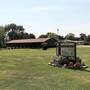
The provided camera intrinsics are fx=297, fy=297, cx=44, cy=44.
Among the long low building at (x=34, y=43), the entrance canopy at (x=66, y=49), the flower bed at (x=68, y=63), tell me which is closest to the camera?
the flower bed at (x=68, y=63)

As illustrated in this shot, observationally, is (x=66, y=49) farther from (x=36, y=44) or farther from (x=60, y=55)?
(x=36, y=44)

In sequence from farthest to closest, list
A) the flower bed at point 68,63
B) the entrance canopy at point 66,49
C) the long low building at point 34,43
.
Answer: the long low building at point 34,43, the entrance canopy at point 66,49, the flower bed at point 68,63

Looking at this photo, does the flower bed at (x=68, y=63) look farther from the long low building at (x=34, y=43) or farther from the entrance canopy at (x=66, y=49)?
the long low building at (x=34, y=43)

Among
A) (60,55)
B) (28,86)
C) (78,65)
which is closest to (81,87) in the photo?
(28,86)

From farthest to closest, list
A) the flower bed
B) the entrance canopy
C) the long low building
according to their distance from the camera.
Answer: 1. the long low building
2. the entrance canopy
3. the flower bed

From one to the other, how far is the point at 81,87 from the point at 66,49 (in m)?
10.5

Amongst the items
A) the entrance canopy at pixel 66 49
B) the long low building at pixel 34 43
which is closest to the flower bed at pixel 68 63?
the entrance canopy at pixel 66 49

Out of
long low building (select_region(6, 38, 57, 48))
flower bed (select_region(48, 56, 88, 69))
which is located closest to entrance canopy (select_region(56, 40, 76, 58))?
flower bed (select_region(48, 56, 88, 69))

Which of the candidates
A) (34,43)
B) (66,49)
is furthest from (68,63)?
(34,43)

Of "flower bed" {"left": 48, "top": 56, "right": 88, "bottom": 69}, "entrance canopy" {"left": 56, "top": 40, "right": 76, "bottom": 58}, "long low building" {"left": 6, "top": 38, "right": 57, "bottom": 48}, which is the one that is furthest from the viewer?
"long low building" {"left": 6, "top": 38, "right": 57, "bottom": 48}

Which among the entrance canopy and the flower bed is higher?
the entrance canopy

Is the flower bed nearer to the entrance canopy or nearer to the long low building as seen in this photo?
the entrance canopy

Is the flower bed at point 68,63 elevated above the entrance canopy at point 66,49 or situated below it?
below

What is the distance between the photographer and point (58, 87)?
11797 millimetres
